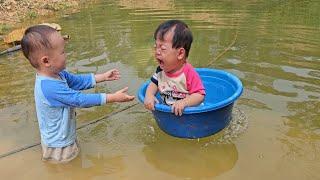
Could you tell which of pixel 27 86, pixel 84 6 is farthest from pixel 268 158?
pixel 84 6

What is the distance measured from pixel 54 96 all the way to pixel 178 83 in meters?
1.02

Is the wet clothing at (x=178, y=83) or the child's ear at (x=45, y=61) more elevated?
the child's ear at (x=45, y=61)

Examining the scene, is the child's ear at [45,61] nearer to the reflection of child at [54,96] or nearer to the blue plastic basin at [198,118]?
the reflection of child at [54,96]

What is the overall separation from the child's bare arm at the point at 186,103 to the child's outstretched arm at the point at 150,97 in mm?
212

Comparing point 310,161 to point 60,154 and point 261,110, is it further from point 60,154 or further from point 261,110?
point 60,154

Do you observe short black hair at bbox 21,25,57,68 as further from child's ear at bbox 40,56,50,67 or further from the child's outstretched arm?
the child's outstretched arm

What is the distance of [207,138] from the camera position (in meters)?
3.90

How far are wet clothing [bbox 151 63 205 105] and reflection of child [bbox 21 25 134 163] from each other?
44cm

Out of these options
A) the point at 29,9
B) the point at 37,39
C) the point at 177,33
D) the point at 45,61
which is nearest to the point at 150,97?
the point at 177,33

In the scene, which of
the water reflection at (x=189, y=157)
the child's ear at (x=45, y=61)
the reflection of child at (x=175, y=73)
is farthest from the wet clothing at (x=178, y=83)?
the child's ear at (x=45, y=61)

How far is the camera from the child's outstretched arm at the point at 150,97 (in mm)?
3464

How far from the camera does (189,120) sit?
11.5 feet

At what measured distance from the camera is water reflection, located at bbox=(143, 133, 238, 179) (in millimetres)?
3426

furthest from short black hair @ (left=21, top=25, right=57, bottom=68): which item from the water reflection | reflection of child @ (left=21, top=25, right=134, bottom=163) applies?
the water reflection
